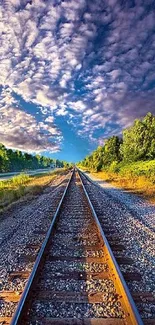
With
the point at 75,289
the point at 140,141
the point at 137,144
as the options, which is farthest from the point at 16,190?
the point at 140,141

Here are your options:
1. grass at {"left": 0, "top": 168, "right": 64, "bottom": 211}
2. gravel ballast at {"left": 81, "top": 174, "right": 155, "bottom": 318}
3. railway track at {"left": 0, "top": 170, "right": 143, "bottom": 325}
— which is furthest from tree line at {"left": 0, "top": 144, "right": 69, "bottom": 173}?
railway track at {"left": 0, "top": 170, "right": 143, "bottom": 325}

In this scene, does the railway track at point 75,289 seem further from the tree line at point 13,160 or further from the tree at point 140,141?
the tree line at point 13,160

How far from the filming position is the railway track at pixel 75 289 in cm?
297

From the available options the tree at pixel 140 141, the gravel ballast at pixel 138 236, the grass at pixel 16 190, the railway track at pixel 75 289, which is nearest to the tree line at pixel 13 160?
the tree at pixel 140 141

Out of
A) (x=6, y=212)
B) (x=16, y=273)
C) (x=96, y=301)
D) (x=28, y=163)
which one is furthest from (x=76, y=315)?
(x=28, y=163)

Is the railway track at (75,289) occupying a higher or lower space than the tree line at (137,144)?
lower

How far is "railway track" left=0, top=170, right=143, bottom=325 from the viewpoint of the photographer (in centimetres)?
297

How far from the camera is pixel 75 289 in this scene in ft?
12.1

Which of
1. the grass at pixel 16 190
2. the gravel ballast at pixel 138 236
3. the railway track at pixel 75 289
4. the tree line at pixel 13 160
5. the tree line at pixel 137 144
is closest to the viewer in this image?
the railway track at pixel 75 289

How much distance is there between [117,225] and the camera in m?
7.68

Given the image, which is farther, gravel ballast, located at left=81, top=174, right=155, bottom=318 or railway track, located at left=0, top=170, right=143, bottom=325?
gravel ballast, located at left=81, top=174, right=155, bottom=318

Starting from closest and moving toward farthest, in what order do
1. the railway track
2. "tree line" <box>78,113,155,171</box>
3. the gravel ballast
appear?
the railway track < the gravel ballast < "tree line" <box>78,113,155,171</box>

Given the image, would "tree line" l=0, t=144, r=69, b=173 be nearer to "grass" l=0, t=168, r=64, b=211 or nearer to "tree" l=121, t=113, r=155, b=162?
"tree" l=121, t=113, r=155, b=162

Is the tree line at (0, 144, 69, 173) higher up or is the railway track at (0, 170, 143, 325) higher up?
the tree line at (0, 144, 69, 173)
